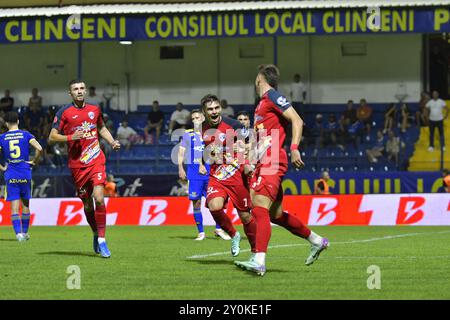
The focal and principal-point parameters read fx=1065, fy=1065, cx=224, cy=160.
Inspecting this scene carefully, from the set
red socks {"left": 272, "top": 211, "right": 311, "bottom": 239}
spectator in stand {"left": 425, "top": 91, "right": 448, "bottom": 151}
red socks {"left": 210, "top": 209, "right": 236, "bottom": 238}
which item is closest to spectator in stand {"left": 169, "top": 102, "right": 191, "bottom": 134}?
spectator in stand {"left": 425, "top": 91, "right": 448, "bottom": 151}

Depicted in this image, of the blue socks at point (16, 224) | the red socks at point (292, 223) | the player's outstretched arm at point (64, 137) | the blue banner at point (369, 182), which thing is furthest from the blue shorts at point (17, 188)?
the blue banner at point (369, 182)

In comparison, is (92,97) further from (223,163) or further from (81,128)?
(223,163)

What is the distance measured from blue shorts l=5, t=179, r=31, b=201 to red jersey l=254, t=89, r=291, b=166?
332 inches

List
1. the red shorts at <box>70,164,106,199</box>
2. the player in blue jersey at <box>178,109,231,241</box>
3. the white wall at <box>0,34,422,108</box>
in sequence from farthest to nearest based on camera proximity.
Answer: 1. the white wall at <box>0,34,422,108</box>
2. the player in blue jersey at <box>178,109,231,241</box>
3. the red shorts at <box>70,164,106,199</box>

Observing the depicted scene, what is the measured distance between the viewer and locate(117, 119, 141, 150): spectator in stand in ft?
107

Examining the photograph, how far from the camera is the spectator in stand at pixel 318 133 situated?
104 feet

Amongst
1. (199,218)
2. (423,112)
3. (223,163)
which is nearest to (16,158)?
(199,218)

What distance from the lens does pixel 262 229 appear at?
12.0 m

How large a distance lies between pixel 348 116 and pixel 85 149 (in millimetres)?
18127

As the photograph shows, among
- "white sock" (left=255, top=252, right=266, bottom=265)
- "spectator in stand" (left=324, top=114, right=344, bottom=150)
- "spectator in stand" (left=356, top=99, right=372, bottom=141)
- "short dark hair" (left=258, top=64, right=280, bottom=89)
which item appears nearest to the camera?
"white sock" (left=255, top=252, right=266, bottom=265)

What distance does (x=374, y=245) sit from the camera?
57.7 ft

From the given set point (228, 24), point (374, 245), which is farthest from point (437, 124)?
point (374, 245)

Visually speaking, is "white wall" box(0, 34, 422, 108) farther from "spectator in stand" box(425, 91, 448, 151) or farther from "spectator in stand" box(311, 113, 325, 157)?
"spectator in stand" box(425, 91, 448, 151)

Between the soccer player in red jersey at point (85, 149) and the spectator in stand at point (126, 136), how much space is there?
671 inches
